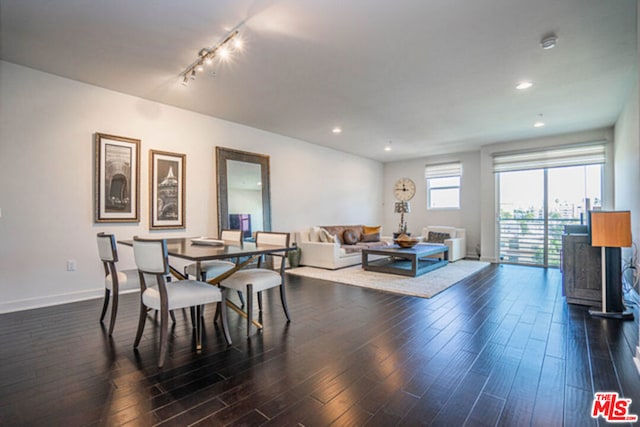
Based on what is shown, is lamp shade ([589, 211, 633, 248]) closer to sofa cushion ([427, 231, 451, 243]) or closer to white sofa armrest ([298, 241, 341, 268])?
white sofa armrest ([298, 241, 341, 268])

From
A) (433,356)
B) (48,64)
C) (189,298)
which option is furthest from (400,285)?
(48,64)

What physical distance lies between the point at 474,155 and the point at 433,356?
667 cm

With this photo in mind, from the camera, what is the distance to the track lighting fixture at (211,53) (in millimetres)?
2828

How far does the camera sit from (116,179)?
4008 mm

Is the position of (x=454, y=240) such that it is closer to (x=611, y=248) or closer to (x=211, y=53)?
(x=611, y=248)

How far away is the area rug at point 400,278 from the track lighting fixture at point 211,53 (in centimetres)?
345

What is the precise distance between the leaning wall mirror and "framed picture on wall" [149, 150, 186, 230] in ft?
1.99

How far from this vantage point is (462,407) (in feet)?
5.45

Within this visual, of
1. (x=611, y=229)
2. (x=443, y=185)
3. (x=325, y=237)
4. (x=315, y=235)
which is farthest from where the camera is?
(x=443, y=185)

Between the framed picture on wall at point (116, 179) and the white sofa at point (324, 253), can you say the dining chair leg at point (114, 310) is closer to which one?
the framed picture on wall at point (116, 179)

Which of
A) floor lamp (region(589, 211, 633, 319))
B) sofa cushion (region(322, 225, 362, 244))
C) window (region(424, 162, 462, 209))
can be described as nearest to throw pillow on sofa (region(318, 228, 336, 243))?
sofa cushion (region(322, 225, 362, 244))

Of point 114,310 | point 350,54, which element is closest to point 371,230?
point 350,54

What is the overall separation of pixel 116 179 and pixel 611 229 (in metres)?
5.84

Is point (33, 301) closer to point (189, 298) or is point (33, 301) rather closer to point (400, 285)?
point (189, 298)
